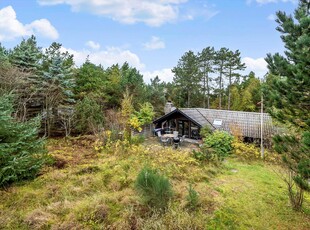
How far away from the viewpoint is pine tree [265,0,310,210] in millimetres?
5586

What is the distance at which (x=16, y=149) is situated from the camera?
790 centimetres

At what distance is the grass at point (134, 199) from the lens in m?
5.66

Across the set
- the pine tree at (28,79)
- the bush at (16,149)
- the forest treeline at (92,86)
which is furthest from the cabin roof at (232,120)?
the bush at (16,149)

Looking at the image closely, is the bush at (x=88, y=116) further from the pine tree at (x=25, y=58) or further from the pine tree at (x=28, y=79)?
the pine tree at (x=25, y=58)

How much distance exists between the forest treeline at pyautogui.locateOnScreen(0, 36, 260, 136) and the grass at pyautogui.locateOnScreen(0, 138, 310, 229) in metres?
6.00

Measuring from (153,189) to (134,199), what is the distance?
976 millimetres

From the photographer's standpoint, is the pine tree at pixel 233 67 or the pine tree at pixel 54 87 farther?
the pine tree at pixel 233 67

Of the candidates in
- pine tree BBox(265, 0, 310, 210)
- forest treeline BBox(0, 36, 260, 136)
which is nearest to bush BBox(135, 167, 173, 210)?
pine tree BBox(265, 0, 310, 210)

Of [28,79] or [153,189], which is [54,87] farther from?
[153,189]

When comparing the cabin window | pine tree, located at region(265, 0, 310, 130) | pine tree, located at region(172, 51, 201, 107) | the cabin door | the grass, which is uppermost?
pine tree, located at region(172, 51, 201, 107)

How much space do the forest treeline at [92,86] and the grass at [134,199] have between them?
600cm

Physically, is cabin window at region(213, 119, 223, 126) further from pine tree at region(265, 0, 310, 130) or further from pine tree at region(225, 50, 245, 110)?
pine tree at region(225, 50, 245, 110)

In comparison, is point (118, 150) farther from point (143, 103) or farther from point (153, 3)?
point (143, 103)

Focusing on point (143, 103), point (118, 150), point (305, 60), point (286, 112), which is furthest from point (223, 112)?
point (305, 60)
